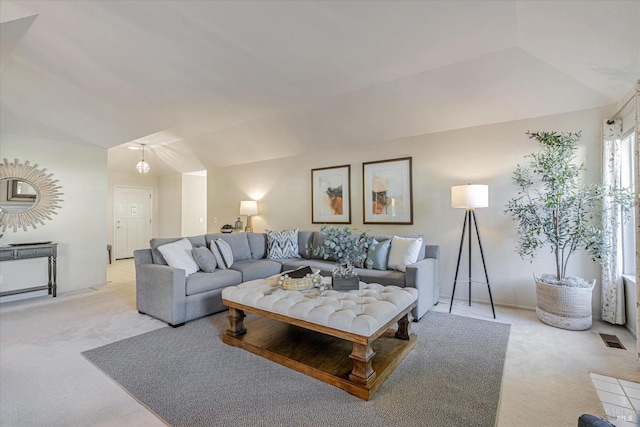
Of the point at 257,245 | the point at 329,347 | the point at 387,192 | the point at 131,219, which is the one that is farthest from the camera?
the point at 131,219

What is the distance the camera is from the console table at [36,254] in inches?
147

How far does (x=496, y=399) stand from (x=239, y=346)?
192 cm

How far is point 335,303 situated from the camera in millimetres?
2201

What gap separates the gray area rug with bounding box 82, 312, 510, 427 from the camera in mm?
1667

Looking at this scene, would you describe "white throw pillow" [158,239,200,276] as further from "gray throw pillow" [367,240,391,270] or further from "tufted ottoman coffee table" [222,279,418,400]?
"gray throw pillow" [367,240,391,270]

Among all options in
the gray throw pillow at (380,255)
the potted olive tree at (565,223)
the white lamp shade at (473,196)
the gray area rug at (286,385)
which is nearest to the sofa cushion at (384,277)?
the gray throw pillow at (380,255)

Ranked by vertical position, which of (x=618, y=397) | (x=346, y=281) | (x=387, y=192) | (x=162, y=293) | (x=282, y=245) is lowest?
(x=618, y=397)

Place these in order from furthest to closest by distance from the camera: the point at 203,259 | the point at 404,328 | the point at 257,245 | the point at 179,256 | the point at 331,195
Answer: the point at 331,195 < the point at 257,245 < the point at 203,259 < the point at 179,256 < the point at 404,328

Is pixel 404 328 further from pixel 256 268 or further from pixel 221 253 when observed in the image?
pixel 221 253

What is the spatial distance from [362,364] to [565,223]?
2671 millimetres

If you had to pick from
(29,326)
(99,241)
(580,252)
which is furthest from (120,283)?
(580,252)

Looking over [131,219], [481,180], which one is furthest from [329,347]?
[131,219]

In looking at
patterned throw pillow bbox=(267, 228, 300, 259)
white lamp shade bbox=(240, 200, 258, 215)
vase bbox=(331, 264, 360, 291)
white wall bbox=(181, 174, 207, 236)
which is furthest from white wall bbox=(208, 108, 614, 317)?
white wall bbox=(181, 174, 207, 236)

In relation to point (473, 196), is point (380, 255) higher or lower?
lower
